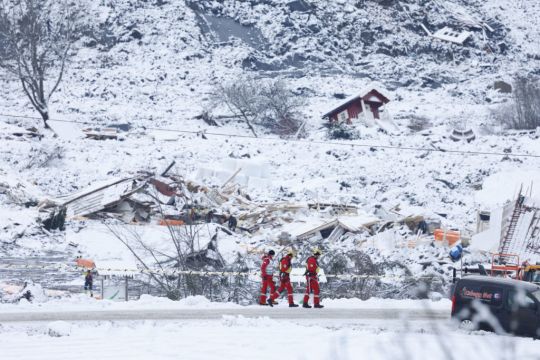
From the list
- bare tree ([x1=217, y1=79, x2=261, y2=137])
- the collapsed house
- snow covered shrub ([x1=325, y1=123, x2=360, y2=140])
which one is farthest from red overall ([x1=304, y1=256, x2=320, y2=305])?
the collapsed house

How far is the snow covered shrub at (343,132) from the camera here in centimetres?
3622

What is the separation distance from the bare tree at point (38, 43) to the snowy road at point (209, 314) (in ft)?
81.7

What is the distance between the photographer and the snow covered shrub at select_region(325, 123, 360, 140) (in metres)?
36.2

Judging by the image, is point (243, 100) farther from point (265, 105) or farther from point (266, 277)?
point (266, 277)

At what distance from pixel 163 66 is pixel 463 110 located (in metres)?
19.4

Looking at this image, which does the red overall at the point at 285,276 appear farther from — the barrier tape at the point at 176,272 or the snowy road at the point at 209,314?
the barrier tape at the point at 176,272

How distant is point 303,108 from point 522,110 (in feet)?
38.3

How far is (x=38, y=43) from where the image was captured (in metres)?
43.7

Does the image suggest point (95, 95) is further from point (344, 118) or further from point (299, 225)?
point (299, 225)

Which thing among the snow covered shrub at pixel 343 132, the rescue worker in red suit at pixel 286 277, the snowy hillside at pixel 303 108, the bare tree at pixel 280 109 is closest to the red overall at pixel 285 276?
the rescue worker in red suit at pixel 286 277

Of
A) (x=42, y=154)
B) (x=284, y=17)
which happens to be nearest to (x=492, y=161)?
(x=42, y=154)

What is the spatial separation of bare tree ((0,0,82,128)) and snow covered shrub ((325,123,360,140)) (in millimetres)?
13857

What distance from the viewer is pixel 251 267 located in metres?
18.4

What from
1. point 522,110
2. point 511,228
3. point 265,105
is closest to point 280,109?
point 265,105
